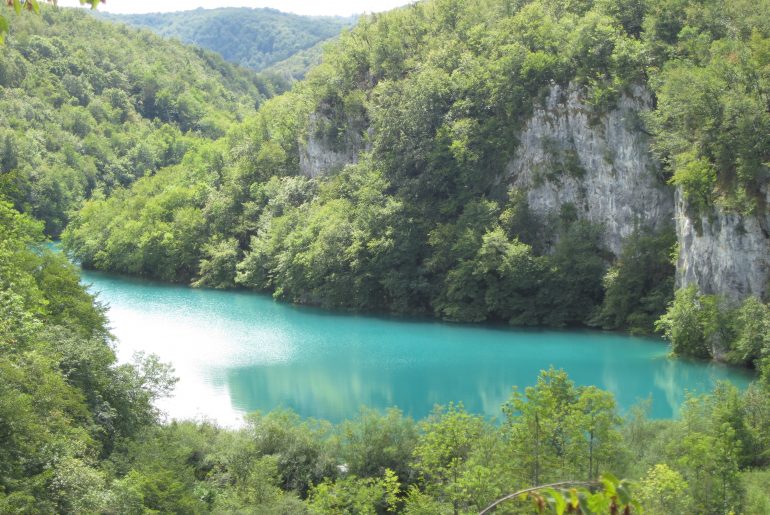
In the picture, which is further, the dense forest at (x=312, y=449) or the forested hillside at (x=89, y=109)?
the forested hillside at (x=89, y=109)

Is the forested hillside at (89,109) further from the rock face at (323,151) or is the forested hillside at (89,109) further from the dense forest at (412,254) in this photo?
the rock face at (323,151)

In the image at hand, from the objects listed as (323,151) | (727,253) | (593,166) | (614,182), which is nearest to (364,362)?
(727,253)

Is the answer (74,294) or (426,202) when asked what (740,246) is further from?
(74,294)

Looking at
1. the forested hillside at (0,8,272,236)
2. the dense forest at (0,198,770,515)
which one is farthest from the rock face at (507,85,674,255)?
the forested hillside at (0,8,272,236)

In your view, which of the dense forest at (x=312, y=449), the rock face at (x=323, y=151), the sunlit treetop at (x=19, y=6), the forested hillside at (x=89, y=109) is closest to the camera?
the sunlit treetop at (x=19, y=6)

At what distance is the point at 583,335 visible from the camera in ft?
143

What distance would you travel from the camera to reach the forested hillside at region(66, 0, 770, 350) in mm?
38594

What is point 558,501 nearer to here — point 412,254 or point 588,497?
point 588,497

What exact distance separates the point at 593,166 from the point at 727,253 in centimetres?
1142

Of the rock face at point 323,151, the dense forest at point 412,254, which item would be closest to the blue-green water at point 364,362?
the dense forest at point 412,254

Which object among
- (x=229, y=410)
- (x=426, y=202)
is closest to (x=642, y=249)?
(x=426, y=202)

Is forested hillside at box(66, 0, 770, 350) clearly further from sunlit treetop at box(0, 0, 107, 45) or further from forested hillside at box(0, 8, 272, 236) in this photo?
sunlit treetop at box(0, 0, 107, 45)

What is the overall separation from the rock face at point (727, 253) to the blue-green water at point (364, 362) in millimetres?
3561

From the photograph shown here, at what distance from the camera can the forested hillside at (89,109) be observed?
87688 mm
